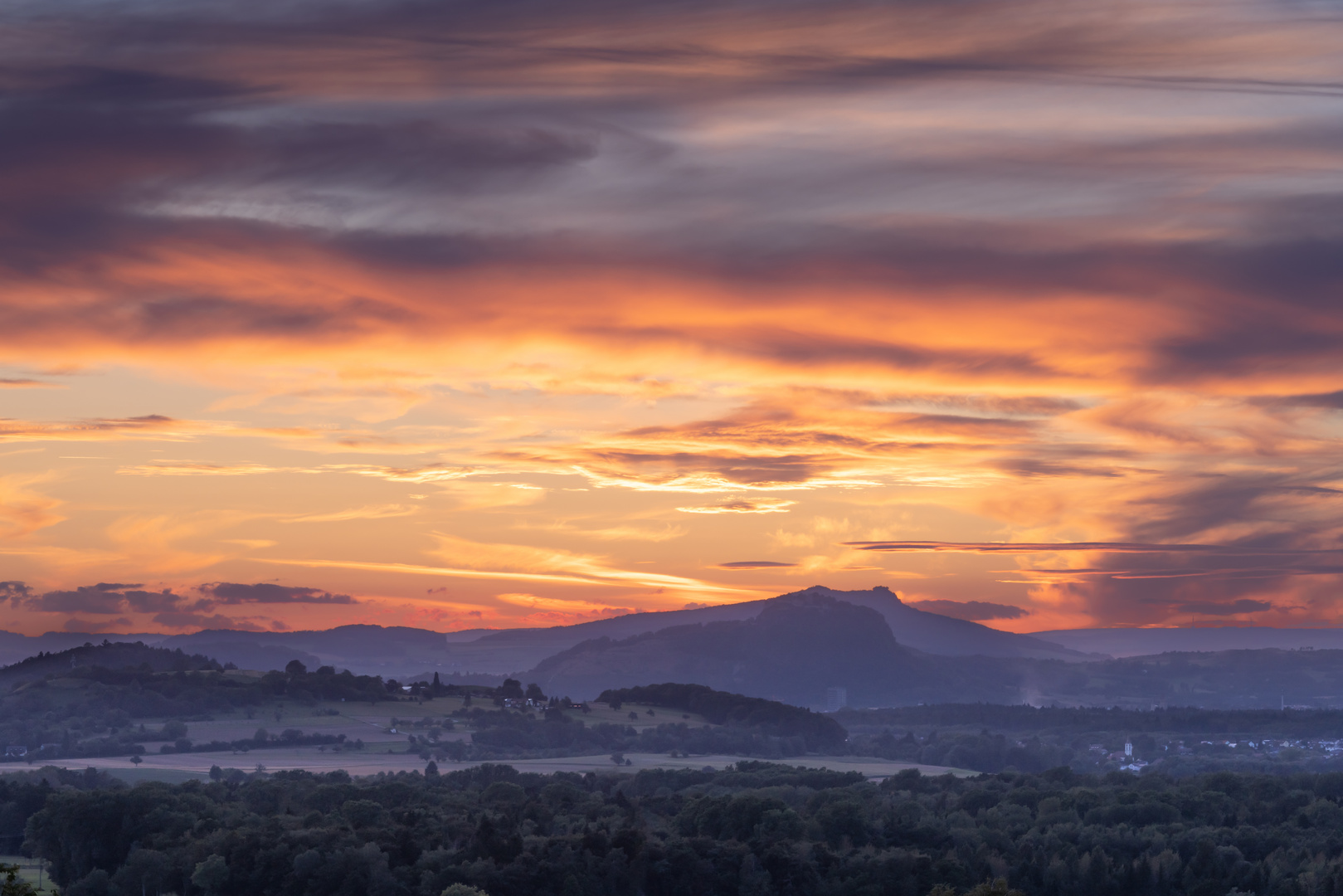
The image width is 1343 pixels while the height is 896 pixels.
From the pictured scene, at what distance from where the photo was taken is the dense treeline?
131 metres

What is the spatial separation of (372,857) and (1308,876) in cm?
9156

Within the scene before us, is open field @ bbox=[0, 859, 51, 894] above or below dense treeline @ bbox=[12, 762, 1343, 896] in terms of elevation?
below

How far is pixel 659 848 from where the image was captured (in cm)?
14062

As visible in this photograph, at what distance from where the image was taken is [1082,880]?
144125 mm

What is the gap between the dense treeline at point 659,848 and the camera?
13100 centimetres

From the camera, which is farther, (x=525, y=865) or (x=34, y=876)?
(x=34, y=876)

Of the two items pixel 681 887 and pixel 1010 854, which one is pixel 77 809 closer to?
pixel 681 887

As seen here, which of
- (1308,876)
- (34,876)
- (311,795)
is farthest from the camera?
(311,795)

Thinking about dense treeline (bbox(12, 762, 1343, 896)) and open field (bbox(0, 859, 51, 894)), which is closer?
dense treeline (bbox(12, 762, 1343, 896))

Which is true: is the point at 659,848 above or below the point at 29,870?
above

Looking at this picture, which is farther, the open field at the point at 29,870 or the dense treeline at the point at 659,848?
the open field at the point at 29,870

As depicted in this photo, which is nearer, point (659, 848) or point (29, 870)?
point (659, 848)

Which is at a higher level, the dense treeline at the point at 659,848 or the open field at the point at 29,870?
the dense treeline at the point at 659,848

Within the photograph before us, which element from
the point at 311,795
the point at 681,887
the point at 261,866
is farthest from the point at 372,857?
the point at 311,795
